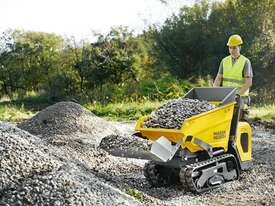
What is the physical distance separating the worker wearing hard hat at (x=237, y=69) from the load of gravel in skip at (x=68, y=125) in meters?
3.40

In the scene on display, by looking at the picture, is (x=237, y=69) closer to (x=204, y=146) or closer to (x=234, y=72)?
(x=234, y=72)

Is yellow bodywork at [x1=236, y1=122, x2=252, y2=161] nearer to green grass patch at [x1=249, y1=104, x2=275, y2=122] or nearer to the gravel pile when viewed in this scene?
the gravel pile

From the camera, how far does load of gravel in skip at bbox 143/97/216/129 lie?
20.3 ft

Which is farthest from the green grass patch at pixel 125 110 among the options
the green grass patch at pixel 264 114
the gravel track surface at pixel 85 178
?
the gravel track surface at pixel 85 178

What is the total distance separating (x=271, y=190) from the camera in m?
6.47

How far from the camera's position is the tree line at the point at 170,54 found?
22.1 metres

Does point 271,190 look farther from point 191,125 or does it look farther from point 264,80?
point 264,80

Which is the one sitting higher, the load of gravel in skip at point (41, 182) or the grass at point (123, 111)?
the load of gravel in skip at point (41, 182)

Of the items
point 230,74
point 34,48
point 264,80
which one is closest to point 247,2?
point 264,80

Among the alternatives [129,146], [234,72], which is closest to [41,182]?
[129,146]

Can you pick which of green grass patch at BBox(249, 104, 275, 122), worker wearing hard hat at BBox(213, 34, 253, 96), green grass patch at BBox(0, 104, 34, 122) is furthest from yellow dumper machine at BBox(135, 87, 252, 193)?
green grass patch at BBox(0, 104, 34, 122)

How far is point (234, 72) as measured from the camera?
730 cm

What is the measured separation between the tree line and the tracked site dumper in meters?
12.6

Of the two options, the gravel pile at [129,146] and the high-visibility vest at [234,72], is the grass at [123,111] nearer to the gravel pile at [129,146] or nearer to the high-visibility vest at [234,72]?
the gravel pile at [129,146]
